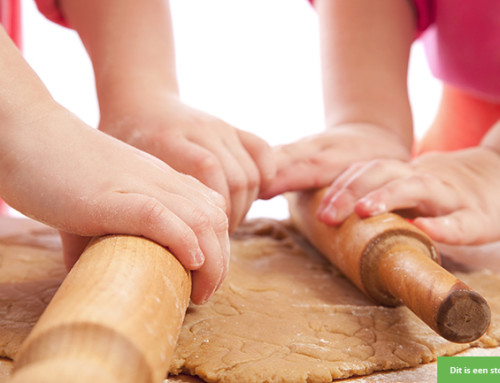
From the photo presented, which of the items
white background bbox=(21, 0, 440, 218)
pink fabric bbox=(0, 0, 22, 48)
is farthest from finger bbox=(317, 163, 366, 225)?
white background bbox=(21, 0, 440, 218)

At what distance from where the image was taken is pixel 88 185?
0.53 meters

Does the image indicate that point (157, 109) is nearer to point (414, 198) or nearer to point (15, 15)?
point (414, 198)

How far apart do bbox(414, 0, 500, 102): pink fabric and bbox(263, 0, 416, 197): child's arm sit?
0.44ft

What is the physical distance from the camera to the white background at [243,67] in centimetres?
237

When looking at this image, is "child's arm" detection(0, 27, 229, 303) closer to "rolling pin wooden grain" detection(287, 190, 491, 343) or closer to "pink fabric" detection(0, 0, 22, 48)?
"rolling pin wooden grain" detection(287, 190, 491, 343)

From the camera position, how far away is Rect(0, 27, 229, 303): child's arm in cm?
52

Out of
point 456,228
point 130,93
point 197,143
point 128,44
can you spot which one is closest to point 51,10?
point 128,44

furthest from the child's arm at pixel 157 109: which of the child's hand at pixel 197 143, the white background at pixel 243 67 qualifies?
the white background at pixel 243 67

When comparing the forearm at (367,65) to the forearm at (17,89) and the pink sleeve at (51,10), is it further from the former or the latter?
the forearm at (17,89)

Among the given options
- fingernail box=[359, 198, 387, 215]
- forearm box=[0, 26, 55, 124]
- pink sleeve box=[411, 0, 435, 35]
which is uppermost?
forearm box=[0, 26, 55, 124]

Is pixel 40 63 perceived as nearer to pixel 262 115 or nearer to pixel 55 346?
pixel 262 115

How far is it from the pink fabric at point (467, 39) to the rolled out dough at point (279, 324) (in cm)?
68

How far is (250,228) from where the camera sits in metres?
1.14

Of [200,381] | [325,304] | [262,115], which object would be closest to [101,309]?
[200,381]
